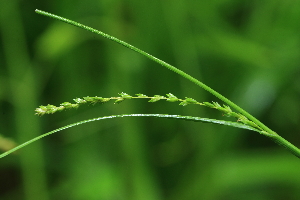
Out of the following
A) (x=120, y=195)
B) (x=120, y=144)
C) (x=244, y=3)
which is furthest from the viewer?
(x=244, y=3)

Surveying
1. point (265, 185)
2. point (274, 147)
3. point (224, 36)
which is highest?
point (224, 36)

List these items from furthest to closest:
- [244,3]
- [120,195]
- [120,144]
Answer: [244,3], [120,144], [120,195]

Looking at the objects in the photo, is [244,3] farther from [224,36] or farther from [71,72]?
[71,72]

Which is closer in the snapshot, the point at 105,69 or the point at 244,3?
the point at 105,69

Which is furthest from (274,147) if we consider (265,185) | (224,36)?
(224,36)

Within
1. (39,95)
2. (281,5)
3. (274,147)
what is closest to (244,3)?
(281,5)

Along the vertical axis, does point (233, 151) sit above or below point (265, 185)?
above
